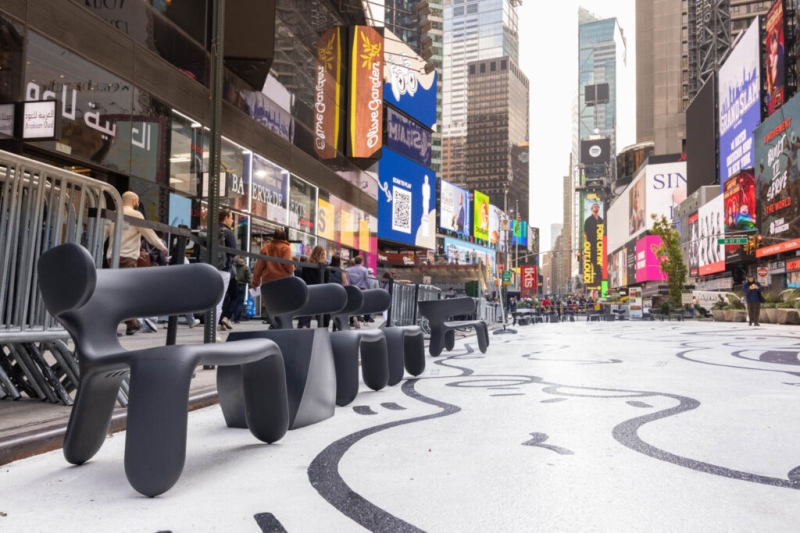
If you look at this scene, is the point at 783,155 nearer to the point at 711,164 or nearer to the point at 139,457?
the point at 711,164

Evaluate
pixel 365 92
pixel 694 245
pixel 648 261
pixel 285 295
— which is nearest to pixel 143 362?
pixel 285 295

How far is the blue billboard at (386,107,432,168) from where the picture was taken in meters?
37.6

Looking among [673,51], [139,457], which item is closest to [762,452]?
[139,457]

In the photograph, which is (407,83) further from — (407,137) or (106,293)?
(106,293)

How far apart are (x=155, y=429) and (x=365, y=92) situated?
2567cm

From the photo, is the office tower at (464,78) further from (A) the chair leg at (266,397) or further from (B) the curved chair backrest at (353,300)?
(A) the chair leg at (266,397)

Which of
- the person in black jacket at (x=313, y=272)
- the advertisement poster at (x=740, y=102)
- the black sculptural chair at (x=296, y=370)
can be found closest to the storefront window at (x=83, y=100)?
the person in black jacket at (x=313, y=272)

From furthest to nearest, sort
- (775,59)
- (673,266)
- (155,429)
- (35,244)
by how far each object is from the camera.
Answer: (673,266) < (775,59) < (35,244) < (155,429)

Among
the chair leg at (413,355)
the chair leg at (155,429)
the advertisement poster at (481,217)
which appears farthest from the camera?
the advertisement poster at (481,217)

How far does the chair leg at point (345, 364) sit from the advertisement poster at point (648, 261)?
3141 inches

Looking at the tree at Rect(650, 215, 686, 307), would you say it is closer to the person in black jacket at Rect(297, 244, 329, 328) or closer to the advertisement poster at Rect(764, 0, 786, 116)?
the advertisement poster at Rect(764, 0, 786, 116)

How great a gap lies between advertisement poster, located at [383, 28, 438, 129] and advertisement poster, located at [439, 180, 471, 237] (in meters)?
40.9

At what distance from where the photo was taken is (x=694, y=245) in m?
61.8

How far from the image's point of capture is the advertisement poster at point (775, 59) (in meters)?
41.4
